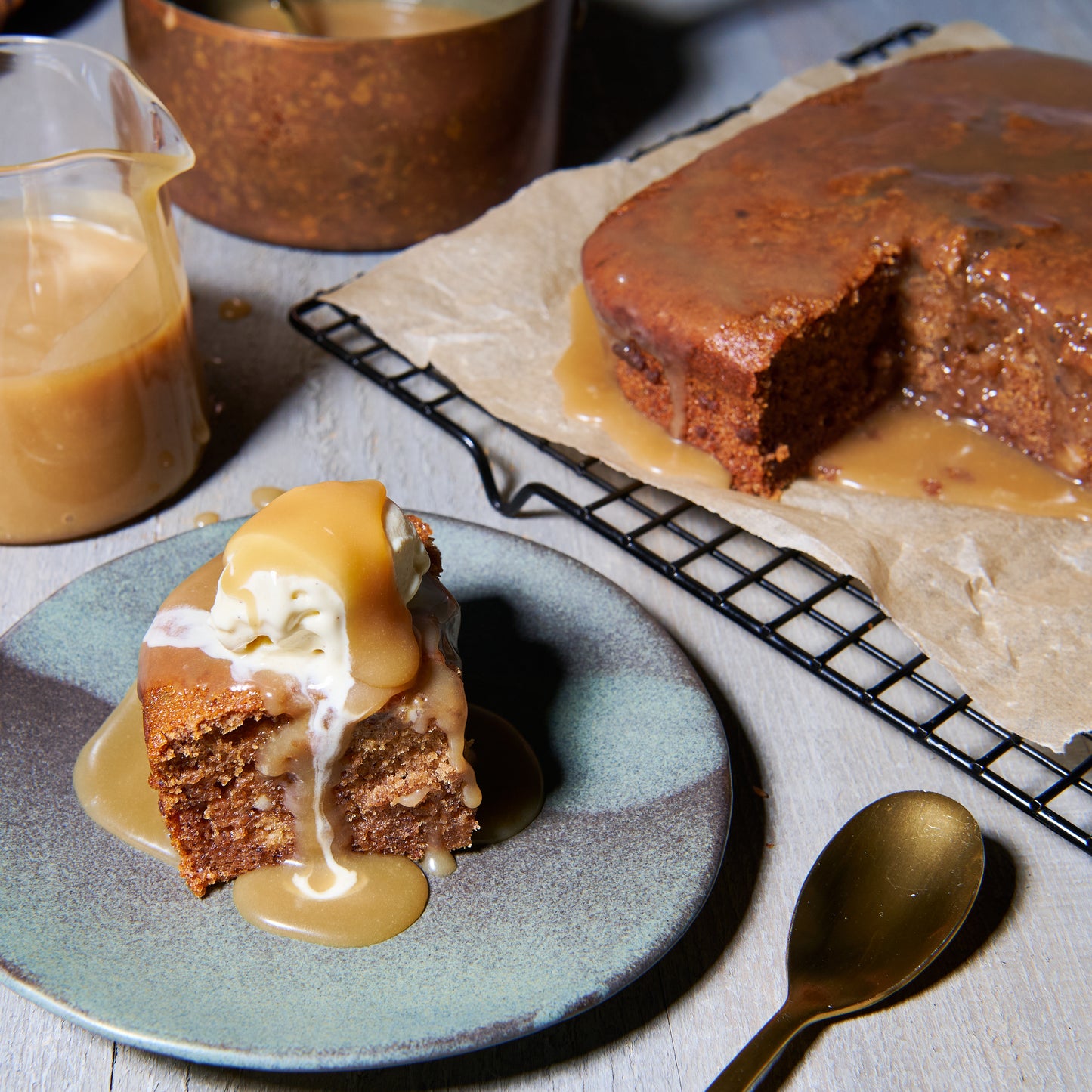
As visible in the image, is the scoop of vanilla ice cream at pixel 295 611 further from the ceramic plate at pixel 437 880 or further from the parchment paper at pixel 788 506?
the parchment paper at pixel 788 506

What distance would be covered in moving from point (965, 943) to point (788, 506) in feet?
2.79

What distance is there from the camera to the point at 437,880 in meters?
1.38

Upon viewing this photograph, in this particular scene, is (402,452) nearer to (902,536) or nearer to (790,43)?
(902,536)

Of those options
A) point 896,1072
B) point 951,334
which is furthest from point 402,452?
A: point 896,1072

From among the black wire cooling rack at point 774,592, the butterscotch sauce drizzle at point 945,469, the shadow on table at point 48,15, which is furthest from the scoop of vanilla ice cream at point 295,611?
the shadow on table at point 48,15

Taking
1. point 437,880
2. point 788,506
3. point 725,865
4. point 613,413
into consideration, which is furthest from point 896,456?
point 437,880

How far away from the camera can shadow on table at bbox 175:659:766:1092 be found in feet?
4.20

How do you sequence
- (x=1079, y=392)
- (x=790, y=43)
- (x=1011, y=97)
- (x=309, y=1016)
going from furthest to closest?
1. (x=790, y=43)
2. (x=1011, y=97)
3. (x=1079, y=392)
4. (x=309, y=1016)

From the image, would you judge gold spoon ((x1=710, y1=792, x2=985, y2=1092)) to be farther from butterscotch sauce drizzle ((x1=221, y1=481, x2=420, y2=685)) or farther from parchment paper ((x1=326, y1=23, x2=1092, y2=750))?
butterscotch sauce drizzle ((x1=221, y1=481, x2=420, y2=685))

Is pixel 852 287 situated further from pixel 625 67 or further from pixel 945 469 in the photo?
pixel 625 67

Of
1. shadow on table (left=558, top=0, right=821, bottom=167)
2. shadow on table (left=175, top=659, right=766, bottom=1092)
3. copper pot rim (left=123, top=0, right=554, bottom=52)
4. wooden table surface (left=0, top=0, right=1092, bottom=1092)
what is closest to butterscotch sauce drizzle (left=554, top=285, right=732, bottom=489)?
wooden table surface (left=0, top=0, right=1092, bottom=1092)

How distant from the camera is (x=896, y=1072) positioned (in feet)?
4.31

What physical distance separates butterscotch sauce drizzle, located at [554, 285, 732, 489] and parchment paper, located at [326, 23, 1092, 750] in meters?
0.02

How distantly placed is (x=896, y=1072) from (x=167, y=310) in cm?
149
